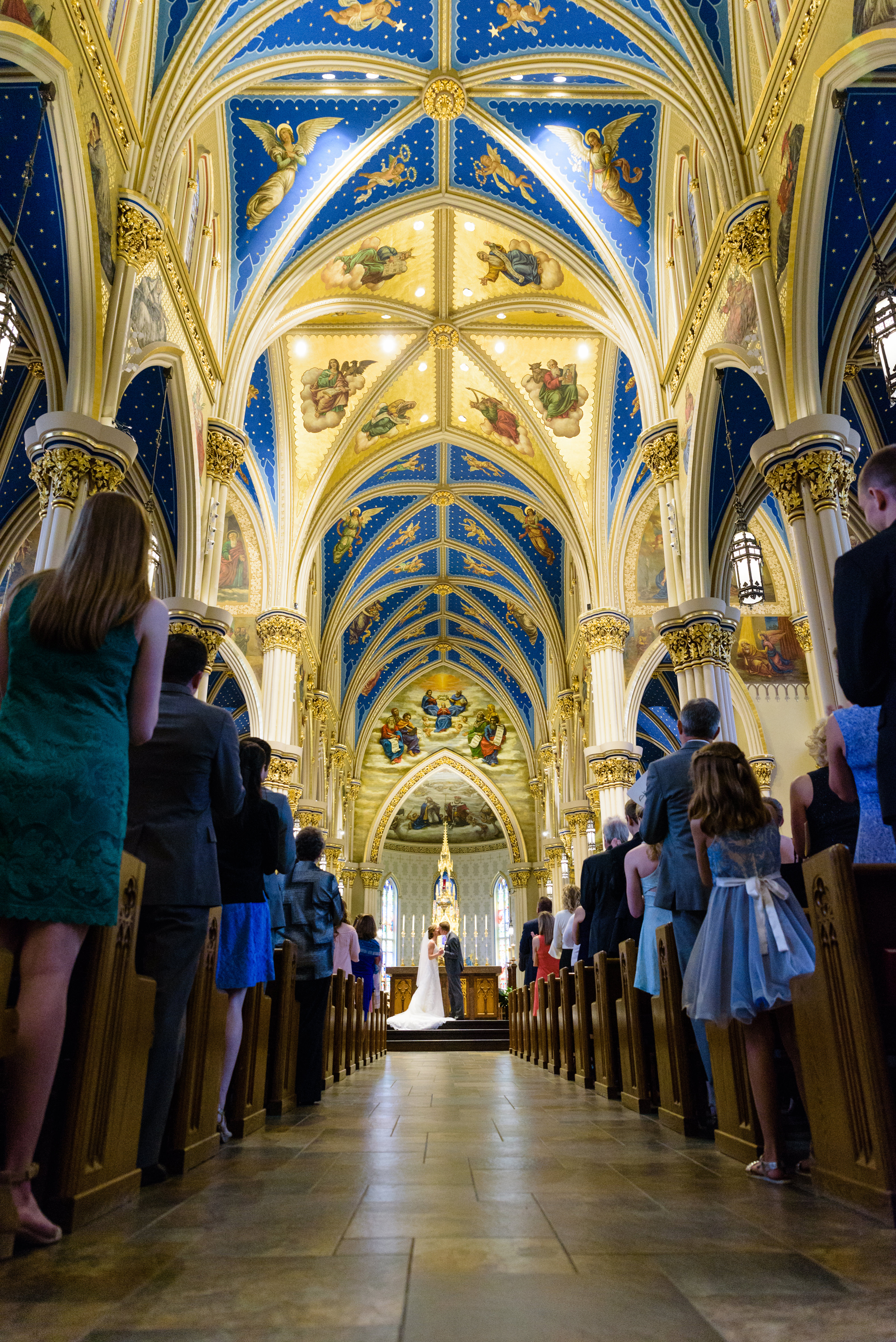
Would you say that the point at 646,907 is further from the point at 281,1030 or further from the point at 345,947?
the point at 345,947

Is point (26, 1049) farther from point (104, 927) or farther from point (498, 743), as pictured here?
point (498, 743)

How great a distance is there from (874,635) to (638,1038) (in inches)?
135

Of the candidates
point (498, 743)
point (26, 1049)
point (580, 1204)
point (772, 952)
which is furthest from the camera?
point (498, 743)

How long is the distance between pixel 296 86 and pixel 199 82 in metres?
2.33

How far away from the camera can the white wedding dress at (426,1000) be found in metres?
18.1

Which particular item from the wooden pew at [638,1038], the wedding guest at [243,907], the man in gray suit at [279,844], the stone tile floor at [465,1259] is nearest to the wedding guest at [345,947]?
the man in gray suit at [279,844]

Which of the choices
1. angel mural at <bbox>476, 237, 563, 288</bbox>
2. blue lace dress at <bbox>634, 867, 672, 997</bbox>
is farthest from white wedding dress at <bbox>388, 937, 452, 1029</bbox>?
blue lace dress at <bbox>634, 867, 672, 997</bbox>

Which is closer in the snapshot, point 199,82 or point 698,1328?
point 698,1328

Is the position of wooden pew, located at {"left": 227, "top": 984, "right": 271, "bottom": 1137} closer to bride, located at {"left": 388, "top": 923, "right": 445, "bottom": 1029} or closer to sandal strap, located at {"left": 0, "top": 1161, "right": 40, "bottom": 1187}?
sandal strap, located at {"left": 0, "top": 1161, "right": 40, "bottom": 1187}

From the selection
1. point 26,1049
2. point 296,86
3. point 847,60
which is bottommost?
point 26,1049

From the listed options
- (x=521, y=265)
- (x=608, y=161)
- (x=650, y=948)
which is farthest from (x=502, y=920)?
(x=650, y=948)

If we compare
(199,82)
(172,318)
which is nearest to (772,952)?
(172,318)

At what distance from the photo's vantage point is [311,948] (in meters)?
5.82

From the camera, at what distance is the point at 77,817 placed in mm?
2262
